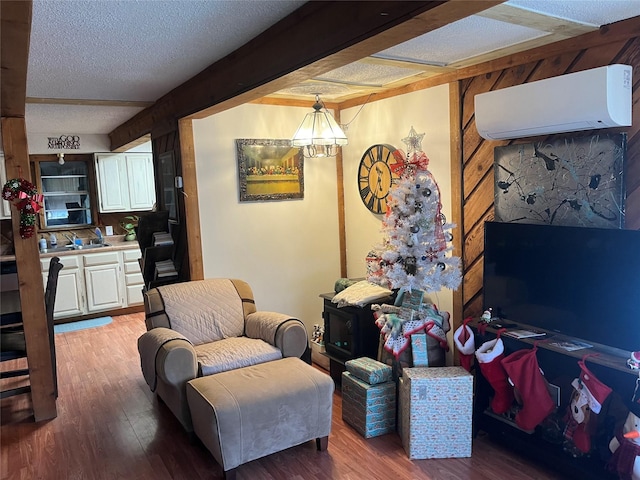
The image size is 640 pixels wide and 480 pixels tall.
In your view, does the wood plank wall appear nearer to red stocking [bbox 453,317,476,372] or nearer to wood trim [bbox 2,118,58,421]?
red stocking [bbox 453,317,476,372]

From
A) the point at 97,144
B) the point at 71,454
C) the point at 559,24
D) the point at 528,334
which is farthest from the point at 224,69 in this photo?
the point at 97,144

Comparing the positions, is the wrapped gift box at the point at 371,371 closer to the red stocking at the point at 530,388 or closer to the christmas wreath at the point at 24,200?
the red stocking at the point at 530,388

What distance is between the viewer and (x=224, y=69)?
2.88 metres

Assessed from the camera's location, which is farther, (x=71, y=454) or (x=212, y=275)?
(x=212, y=275)

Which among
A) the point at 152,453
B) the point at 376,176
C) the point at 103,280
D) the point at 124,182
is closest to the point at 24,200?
the point at 152,453

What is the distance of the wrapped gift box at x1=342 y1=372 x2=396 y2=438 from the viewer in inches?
118

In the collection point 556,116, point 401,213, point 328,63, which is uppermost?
point 328,63

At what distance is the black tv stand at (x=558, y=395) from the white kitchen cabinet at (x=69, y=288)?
16.2 ft

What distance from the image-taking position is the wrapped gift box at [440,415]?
274 cm

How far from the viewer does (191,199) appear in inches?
156

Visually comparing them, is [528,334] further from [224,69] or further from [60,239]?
[60,239]

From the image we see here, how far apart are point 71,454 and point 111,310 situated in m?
3.56

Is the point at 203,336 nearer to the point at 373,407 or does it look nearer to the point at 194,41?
the point at 373,407

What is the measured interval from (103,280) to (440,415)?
15.8ft
